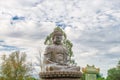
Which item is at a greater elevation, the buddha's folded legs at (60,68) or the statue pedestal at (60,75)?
the buddha's folded legs at (60,68)

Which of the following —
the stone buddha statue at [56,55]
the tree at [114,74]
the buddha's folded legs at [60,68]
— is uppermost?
the stone buddha statue at [56,55]

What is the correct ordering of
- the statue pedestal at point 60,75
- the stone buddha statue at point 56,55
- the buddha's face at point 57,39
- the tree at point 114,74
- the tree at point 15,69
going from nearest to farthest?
the statue pedestal at point 60,75, the stone buddha statue at point 56,55, the buddha's face at point 57,39, the tree at point 15,69, the tree at point 114,74

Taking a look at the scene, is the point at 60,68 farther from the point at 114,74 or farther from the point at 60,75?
the point at 114,74

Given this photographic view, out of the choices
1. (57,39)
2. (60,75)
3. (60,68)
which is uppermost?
(57,39)

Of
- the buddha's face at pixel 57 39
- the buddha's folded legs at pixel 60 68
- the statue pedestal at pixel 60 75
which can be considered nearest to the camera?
the statue pedestal at pixel 60 75

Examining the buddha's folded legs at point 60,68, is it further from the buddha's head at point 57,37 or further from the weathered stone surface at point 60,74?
the buddha's head at point 57,37

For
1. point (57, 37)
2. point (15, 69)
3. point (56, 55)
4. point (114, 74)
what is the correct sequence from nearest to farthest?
point (56, 55) → point (57, 37) → point (15, 69) → point (114, 74)

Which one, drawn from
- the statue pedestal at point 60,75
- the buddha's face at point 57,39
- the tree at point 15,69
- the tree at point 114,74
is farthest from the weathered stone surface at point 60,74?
the tree at point 114,74

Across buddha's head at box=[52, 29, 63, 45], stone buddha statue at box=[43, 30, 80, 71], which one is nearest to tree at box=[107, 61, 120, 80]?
stone buddha statue at box=[43, 30, 80, 71]

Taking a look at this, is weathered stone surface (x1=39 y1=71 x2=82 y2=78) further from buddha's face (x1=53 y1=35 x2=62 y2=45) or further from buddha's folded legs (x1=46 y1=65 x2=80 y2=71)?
buddha's face (x1=53 y1=35 x2=62 y2=45)

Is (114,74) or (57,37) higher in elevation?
(57,37)

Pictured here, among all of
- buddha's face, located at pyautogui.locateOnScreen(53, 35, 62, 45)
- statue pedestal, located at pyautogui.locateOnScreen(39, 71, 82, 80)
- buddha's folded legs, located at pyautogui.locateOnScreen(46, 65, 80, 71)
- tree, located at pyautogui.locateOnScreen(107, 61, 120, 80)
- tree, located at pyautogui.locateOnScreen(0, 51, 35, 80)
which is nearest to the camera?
statue pedestal, located at pyautogui.locateOnScreen(39, 71, 82, 80)

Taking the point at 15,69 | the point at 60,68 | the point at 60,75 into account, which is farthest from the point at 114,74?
the point at 60,75

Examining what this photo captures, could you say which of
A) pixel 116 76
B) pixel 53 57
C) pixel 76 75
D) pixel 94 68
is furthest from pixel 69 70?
pixel 116 76
